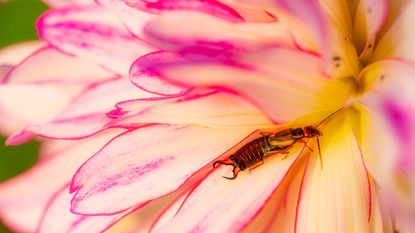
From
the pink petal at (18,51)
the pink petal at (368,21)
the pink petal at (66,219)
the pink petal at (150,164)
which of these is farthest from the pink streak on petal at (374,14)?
the pink petal at (18,51)

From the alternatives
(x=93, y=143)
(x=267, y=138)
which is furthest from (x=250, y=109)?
(x=93, y=143)

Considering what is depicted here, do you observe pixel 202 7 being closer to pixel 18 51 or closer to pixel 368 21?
pixel 368 21

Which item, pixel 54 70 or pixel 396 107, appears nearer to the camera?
pixel 396 107

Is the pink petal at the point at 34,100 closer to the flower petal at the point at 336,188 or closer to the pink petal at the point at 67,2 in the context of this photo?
the pink petal at the point at 67,2

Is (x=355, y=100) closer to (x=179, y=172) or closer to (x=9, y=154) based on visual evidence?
(x=179, y=172)

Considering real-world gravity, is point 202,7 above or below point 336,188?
above

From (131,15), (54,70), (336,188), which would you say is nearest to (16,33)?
(54,70)

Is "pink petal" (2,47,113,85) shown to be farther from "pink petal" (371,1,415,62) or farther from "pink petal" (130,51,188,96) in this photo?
"pink petal" (371,1,415,62)

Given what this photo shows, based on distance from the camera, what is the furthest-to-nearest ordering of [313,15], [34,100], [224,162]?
[34,100] → [224,162] → [313,15]
